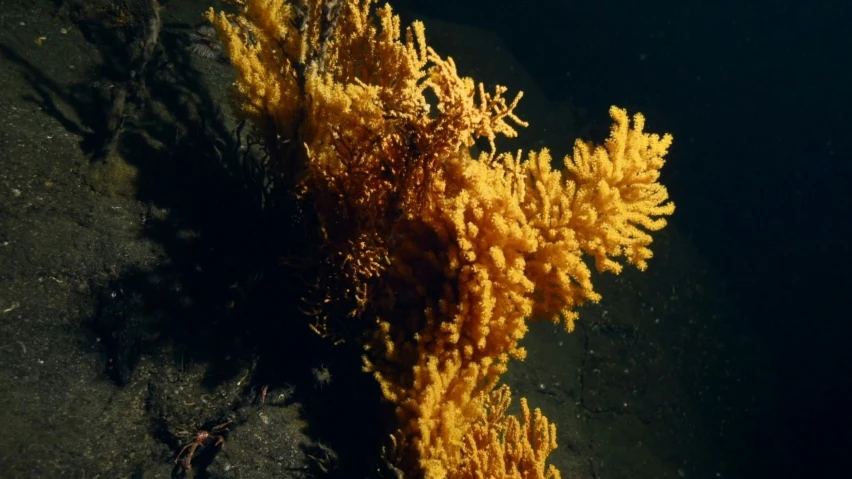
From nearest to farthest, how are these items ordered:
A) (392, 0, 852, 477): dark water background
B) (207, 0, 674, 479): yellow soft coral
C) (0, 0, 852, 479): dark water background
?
1. (207, 0, 674, 479): yellow soft coral
2. (0, 0, 852, 479): dark water background
3. (392, 0, 852, 477): dark water background

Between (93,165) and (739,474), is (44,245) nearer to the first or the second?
(93,165)

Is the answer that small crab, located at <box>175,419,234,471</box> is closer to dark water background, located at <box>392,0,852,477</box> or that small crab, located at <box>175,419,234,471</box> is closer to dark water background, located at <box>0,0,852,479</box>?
dark water background, located at <box>0,0,852,479</box>

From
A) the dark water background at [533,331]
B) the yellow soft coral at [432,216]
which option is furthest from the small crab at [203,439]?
the yellow soft coral at [432,216]

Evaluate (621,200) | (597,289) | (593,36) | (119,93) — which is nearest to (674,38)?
(593,36)

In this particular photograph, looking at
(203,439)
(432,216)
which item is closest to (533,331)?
(432,216)

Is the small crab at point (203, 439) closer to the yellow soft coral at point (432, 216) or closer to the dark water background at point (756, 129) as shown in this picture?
the yellow soft coral at point (432, 216)

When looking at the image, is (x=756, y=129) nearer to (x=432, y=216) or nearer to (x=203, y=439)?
(x=432, y=216)

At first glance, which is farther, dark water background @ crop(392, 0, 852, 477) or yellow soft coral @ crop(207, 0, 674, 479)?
dark water background @ crop(392, 0, 852, 477)

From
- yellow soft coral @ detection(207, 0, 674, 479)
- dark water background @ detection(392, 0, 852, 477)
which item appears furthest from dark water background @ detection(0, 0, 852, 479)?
yellow soft coral @ detection(207, 0, 674, 479)
